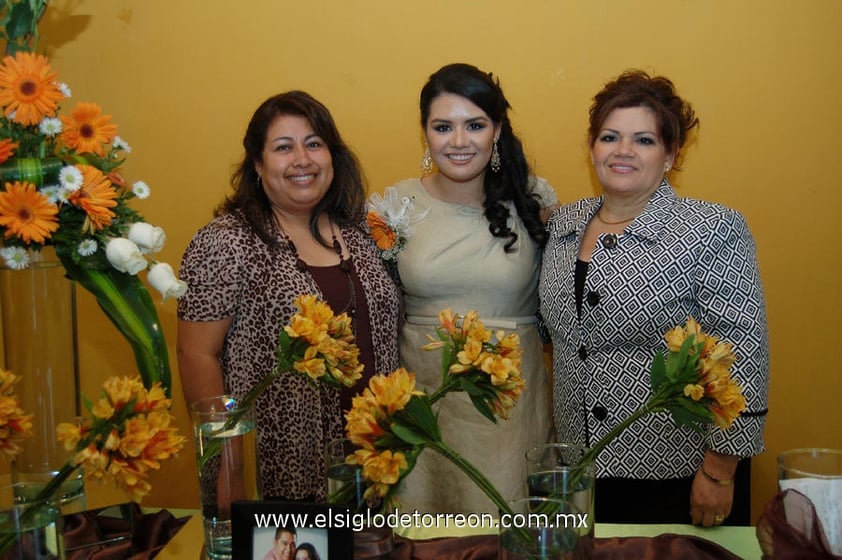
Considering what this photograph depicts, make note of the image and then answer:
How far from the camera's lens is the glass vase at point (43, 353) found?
1294 millimetres

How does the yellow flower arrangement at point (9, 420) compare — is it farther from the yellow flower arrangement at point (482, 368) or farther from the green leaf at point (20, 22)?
the green leaf at point (20, 22)

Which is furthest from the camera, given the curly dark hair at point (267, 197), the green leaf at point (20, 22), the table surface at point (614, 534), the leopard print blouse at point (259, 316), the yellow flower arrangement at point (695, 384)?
the curly dark hair at point (267, 197)

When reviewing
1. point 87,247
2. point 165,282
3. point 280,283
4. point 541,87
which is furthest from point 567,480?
point 541,87

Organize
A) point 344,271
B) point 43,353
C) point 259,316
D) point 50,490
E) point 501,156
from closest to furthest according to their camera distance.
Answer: point 50,490 → point 43,353 → point 259,316 → point 344,271 → point 501,156

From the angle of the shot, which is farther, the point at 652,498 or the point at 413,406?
the point at 652,498

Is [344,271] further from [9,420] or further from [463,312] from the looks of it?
[9,420]

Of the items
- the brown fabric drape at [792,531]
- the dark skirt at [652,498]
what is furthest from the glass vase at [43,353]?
the dark skirt at [652,498]

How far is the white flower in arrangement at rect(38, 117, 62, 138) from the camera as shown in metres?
1.12

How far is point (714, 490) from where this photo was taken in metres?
1.76

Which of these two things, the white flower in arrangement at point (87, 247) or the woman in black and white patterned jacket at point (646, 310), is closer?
the white flower in arrangement at point (87, 247)

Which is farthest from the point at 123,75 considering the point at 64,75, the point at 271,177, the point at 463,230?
the point at 463,230

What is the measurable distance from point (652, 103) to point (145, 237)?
1.27m

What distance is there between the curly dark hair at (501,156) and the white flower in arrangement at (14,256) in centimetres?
124

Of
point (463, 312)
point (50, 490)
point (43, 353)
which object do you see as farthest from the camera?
point (463, 312)
